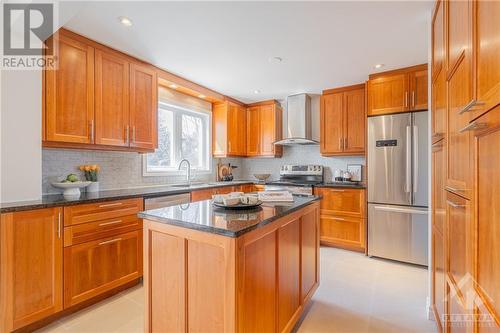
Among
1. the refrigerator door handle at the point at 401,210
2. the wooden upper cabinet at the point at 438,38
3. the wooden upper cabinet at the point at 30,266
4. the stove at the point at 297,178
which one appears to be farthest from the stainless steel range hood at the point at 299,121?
the wooden upper cabinet at the point at 30,266

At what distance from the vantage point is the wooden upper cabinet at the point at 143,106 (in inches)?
108

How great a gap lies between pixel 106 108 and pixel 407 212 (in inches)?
143

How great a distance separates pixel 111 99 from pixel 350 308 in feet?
10.00

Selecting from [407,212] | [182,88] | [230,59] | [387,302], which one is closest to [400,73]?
[407,212]

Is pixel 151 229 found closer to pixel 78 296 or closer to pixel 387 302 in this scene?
pixel 78 296

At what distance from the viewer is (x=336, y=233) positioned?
3.58 meters

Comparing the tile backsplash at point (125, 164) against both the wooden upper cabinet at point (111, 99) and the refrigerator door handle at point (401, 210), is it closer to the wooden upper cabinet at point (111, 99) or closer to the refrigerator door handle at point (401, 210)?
the wooden upper cabinet at point (111, 99)

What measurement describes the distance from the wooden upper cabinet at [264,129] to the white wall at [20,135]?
3306 mm

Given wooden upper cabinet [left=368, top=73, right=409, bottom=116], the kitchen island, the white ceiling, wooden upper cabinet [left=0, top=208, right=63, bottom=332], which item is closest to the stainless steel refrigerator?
wooden upper cabinet [left=368, top=73, right=409, bottom=116]

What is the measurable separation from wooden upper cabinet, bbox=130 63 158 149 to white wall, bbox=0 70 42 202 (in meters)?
0.84

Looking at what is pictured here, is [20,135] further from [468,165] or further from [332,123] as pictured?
[332,123]

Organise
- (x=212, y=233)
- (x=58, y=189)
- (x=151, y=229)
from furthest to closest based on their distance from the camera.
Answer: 1. (x=58, y=189)
2. (x=151, y=229)
3. (x=212, y=233)

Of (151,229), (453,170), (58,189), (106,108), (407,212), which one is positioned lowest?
(407,212)

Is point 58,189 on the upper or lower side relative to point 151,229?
upper
